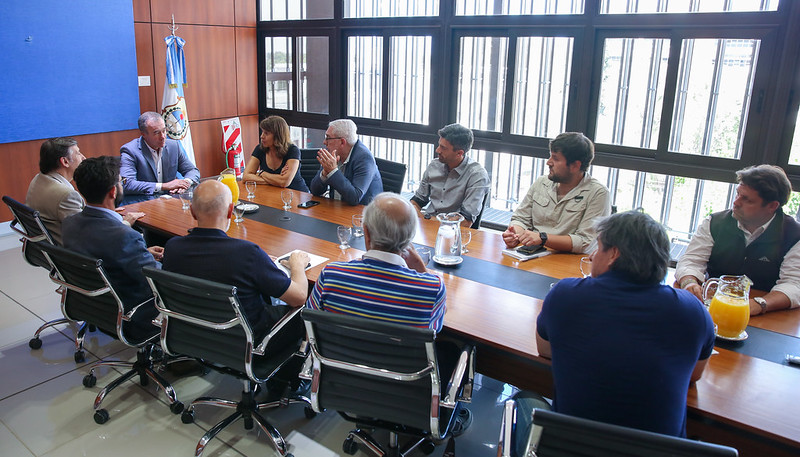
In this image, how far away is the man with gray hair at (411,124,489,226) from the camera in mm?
3795

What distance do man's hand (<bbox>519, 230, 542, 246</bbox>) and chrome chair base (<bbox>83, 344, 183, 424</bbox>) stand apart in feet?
6.30

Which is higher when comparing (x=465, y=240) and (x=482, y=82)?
(x=482, y=82)

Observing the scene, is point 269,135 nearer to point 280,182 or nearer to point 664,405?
point 280,182

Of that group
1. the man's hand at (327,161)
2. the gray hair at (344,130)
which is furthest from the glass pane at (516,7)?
the man's hand at (327,161)

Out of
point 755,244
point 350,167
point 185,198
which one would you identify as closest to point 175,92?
point 185,198

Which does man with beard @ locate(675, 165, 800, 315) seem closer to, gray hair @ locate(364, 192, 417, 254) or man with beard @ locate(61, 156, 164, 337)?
gray hair @ locate(364, 192, 417, 254)

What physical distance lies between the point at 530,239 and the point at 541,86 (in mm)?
2695

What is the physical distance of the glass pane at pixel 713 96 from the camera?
432 centimetres

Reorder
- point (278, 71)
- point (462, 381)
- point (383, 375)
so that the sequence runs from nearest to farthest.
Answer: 1. point (383, 375)
2. point (462, 381)
3. point (278, 71)

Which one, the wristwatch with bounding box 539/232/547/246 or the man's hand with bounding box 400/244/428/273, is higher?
the man's hand with bounding box 400/244/428/273

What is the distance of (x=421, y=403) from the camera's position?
1.94 m

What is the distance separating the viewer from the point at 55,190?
10.6 ft

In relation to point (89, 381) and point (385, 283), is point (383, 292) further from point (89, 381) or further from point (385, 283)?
point (89, 381)

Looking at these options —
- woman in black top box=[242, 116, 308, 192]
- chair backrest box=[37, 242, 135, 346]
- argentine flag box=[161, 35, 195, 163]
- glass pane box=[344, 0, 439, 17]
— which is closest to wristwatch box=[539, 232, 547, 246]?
chair backrest box=[37, 242, 135, 346]
